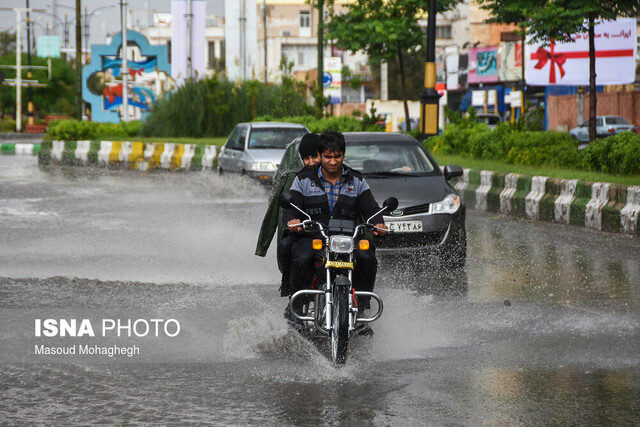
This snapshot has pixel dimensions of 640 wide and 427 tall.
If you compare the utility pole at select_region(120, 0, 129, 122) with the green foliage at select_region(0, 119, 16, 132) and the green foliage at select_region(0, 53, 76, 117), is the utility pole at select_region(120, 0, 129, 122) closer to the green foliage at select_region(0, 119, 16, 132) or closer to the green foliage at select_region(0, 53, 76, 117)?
the green foliage at select_region(0, 119, 16, 132)

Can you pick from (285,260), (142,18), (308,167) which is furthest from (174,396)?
(142,18)

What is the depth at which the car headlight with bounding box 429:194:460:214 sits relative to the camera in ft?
37.9

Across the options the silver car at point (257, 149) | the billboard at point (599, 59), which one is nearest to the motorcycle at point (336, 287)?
the silver car at point (257, 149)

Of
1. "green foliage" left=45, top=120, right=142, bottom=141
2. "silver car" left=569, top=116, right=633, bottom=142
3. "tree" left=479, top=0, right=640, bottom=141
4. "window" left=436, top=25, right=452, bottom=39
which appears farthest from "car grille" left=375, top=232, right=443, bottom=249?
"window" left=436, top=25, right=452, bottom=39

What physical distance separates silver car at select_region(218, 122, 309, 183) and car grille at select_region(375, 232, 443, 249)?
1063cm

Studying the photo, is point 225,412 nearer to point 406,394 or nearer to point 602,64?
point 406,394

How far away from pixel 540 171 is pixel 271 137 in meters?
6.96

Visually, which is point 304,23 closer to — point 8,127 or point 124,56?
point 8,127

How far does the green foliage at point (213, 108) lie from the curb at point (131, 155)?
581 cm

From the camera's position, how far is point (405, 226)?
11.4 metres

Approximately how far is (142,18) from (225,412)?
474ft

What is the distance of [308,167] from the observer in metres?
7.57

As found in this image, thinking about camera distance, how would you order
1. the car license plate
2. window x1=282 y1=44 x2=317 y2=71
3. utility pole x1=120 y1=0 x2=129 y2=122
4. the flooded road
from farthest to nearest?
1. window x1=282 y1=44 x2=317 y2=71
2. utility pole x1=120 y1=0 x2=129 y2=122
3. the car license plate
4. the flooded road

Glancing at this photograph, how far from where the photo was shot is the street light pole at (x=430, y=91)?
23.2 meters
